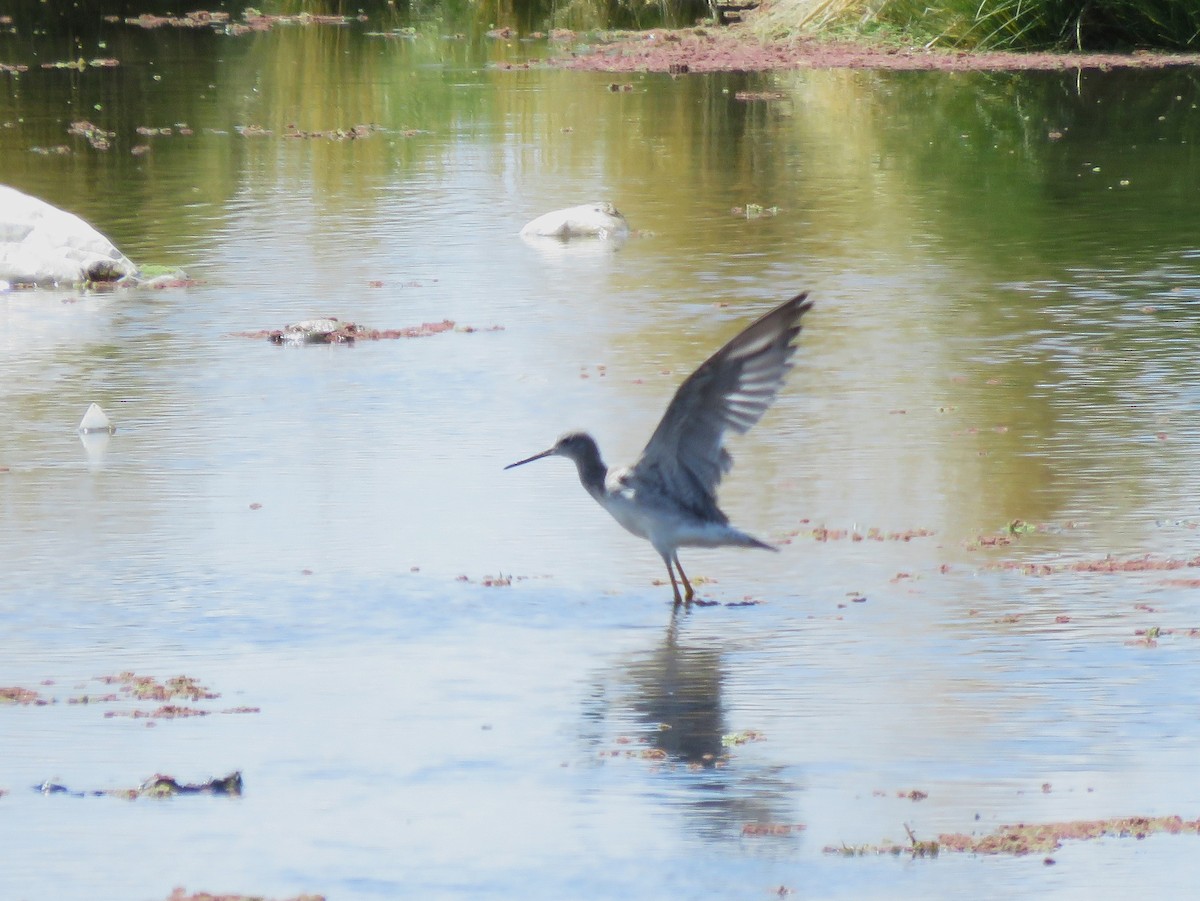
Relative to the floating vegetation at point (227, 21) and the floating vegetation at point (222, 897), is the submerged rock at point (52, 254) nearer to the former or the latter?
the floating vegetation at point (222, 897)

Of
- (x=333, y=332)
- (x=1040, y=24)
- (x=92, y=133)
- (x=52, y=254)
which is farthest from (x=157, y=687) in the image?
(x=1040, y=24)

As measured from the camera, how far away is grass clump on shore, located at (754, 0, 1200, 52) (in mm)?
30734

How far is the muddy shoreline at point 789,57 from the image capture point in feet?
99.2

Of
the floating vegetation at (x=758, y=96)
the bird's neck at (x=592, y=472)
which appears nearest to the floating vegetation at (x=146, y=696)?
the bird's neck at (x=592, y=472)

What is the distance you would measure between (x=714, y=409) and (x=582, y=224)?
9477mm

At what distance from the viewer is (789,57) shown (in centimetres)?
3312

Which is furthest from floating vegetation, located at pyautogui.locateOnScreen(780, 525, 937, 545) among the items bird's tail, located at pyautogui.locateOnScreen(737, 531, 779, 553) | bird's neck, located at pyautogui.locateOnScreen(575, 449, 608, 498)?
bird's neck, located at pyautogui.locateOnScreen(575, 449, 608, 498)

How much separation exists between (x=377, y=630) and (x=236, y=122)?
62.0 feet

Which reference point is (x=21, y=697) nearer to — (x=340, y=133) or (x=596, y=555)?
(x=596, y=555)

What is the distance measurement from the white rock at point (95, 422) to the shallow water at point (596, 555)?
9 centimetres

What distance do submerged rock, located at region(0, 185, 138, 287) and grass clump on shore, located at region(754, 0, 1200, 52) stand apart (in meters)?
18.7

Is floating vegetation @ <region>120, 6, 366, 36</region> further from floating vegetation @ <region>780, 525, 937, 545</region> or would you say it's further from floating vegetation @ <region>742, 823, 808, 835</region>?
floating vegetation @ <region>742, 823, 808, 835</region>

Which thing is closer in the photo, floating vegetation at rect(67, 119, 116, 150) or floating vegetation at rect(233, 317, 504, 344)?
floating vegetation at rect(233, 317, 504, 344)

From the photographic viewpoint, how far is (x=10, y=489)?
1002 cm
